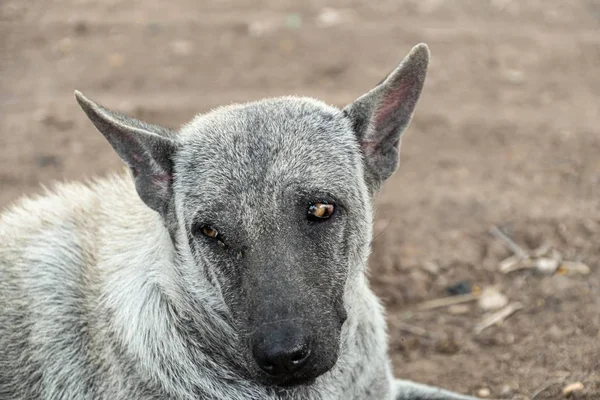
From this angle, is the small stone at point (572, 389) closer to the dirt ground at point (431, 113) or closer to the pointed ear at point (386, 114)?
the dirt ground at point (431, 113)

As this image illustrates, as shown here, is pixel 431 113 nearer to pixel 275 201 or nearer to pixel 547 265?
pixel 547 265

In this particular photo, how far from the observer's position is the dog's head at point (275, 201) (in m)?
4.03

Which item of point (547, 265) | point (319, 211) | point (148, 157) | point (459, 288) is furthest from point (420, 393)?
point (148, 157)

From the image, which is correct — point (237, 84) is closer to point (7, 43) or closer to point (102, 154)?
point (102, 154)

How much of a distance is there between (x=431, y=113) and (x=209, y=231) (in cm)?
→ 551

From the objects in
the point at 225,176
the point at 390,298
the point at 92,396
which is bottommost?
the point at 390,298

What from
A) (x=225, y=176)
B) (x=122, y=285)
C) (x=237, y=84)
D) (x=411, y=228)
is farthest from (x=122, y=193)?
(x=237, y=84)

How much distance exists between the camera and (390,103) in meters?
4.91

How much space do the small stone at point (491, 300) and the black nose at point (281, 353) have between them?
3.22m

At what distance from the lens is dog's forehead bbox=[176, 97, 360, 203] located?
4.38 metres

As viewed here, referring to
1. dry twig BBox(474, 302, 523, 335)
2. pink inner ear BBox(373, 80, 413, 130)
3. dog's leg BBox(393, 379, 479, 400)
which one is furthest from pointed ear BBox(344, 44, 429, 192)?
dry twig BBox(474, 302, 523, 335)

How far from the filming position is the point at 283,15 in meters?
11.9

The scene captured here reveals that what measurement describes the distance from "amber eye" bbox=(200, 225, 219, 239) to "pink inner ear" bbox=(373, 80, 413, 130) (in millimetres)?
1262

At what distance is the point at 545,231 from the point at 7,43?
837 centimetres
